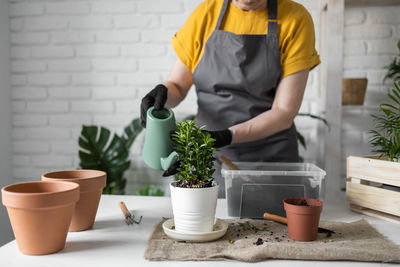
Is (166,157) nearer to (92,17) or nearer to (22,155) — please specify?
(92,17)

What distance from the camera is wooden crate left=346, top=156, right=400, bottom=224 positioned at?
103cm

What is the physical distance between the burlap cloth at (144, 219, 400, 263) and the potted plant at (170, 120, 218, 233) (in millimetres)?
49

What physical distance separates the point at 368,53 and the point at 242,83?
1190 millimetres

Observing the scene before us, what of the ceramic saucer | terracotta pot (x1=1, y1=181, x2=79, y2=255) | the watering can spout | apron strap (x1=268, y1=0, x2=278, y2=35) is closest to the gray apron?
apron strap (x1=268, y1=0, x2=278, y2=35)

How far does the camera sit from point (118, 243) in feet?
2.80

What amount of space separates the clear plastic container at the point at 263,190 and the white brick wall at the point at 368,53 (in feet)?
4.52

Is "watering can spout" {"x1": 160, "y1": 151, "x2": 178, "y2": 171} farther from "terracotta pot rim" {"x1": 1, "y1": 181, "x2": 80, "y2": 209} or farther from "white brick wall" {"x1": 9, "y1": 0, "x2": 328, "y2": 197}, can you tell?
"white brick wall" {"x1": 9, "y1": 0, "x2": 328, "y2": 197}

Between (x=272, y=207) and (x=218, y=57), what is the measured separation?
760 mm

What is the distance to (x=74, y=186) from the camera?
81 centimetres

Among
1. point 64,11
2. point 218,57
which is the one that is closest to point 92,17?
point 64,11

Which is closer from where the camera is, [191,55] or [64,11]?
[191,55]

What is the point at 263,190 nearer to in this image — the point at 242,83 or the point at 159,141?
the point at 159,141

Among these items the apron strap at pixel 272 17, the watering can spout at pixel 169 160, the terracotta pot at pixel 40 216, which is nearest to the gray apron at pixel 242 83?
the apron strap at pixel 272 17

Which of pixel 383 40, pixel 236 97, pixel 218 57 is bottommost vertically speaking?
pixel 236 97
